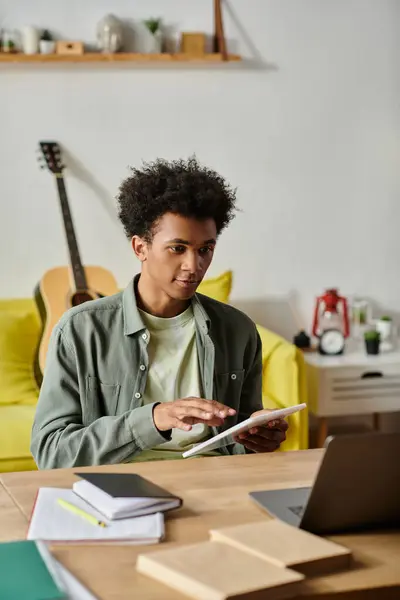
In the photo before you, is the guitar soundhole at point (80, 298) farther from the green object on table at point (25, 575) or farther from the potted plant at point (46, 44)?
the green object on table at point (25, 575)

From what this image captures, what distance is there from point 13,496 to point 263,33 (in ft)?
9.69

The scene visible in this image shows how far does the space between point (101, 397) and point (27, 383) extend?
5.04 feet

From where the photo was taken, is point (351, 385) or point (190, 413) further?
point (351, 385)

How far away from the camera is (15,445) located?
308 centimetres

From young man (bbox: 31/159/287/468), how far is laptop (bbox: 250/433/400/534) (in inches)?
17.9

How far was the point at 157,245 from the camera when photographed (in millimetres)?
2012

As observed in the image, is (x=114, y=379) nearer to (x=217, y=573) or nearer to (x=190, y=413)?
(x=190, y=413)

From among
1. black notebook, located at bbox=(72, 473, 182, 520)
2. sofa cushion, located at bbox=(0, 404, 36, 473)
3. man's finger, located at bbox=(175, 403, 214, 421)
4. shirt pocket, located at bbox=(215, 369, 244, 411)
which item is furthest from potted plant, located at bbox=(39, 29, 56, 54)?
black notebook, located at bbox=(72, 473, 182, 520)

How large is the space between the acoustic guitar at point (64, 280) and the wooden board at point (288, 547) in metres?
2.34

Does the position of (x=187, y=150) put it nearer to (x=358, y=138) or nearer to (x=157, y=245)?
(x=358, y=138)

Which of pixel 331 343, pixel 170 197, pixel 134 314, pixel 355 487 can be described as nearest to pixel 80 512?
pixel 355 487

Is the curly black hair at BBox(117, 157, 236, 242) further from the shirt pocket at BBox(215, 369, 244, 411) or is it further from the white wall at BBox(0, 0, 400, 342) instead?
the white wall at BBox(0, 0, 400, 342)

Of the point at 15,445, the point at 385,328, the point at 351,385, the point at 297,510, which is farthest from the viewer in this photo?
the point at 385,328

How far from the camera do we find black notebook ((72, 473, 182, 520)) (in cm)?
137
